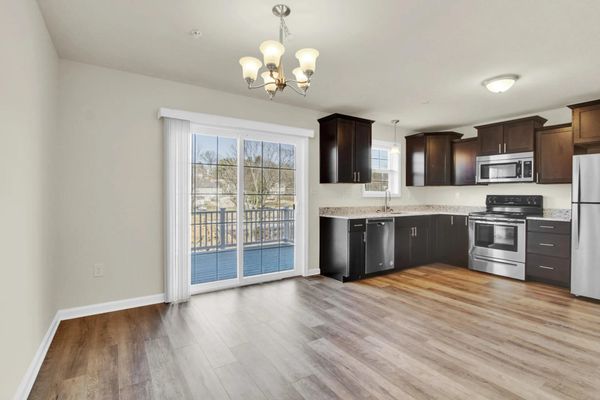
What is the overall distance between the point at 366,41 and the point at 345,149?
2.12 m

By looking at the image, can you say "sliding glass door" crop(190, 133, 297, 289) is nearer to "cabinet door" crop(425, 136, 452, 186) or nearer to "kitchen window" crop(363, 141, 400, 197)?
"kitchen window" crop(363, 141, 400, 197)

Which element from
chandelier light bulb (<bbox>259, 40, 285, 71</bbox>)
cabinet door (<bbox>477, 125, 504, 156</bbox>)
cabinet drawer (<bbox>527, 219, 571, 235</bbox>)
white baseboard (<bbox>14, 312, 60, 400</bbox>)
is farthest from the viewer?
cabinet door (<bbox>477, 125, 504, 156</bbox>)

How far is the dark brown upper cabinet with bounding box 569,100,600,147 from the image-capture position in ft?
12.5

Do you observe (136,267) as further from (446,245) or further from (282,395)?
(446,245)

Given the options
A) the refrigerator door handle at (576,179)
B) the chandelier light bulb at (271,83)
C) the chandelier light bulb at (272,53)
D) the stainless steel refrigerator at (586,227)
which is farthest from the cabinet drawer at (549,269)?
the chandelier light bulb at (272,53)

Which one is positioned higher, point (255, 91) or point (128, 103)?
point (255, 91)

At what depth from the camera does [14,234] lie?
1770 mm

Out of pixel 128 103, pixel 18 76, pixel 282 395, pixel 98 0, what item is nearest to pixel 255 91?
pixel 128 103

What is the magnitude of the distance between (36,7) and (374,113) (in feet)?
13.7

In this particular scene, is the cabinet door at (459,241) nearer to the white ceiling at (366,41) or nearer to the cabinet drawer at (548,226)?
the cabinet drawer at (548,226)

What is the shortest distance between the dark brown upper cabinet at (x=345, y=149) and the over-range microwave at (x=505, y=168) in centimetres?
199

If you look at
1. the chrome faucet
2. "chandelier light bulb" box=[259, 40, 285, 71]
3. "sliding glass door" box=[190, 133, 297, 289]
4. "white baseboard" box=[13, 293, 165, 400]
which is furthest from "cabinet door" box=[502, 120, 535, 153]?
"white baseboard" box=[13, 293, 165, 400]

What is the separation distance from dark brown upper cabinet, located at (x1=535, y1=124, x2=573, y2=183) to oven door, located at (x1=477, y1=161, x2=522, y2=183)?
0.85ft

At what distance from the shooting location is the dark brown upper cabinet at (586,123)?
3.82 m
